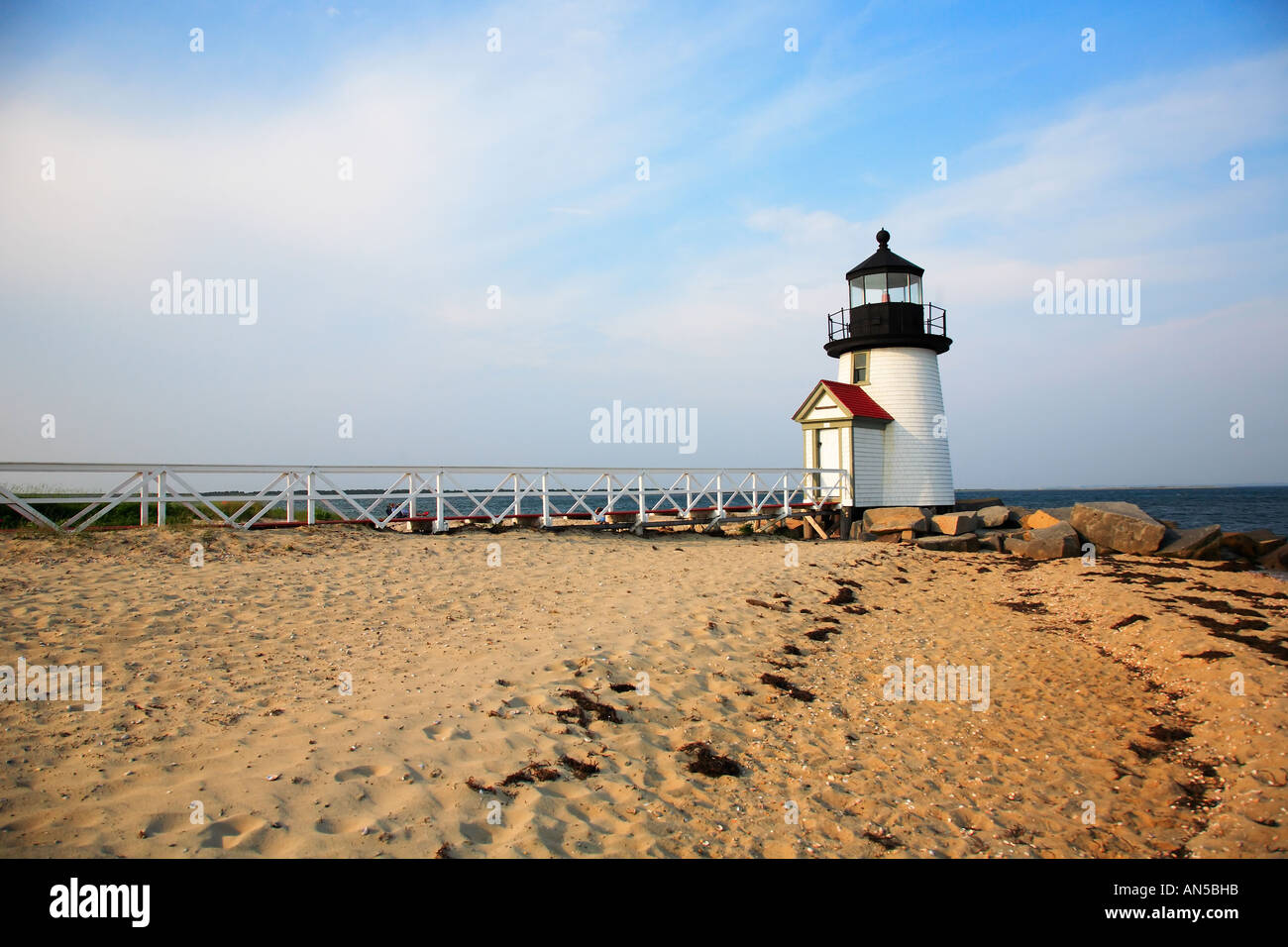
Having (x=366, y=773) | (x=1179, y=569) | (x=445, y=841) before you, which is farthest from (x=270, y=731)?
(x=1179, y=569)

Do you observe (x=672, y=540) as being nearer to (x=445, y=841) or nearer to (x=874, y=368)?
(x=874, y=368)

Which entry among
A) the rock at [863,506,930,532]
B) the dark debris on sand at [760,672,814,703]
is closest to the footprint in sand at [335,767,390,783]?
the dark debris on sand at [760,672,814,703]

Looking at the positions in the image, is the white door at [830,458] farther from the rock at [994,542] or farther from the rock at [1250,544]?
the rock at [1250,544]

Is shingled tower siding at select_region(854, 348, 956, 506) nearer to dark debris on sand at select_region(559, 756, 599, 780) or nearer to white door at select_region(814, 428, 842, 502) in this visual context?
white door at select_region(814, 428, 842, 502)

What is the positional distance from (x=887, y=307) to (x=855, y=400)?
3.26m

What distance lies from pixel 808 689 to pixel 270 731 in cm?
536

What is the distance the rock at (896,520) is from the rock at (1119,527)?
4.17 meters

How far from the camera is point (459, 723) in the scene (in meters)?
5.53

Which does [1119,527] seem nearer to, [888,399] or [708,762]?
[888,399]

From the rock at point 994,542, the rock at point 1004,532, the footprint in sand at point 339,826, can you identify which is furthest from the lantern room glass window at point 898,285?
the footprint in sand at point 339,826

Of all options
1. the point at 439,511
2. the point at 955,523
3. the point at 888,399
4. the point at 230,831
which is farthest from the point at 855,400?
the point at 230,831

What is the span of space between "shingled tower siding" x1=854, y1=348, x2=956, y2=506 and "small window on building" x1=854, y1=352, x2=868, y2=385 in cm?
23

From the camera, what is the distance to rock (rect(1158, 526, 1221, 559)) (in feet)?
57.3
